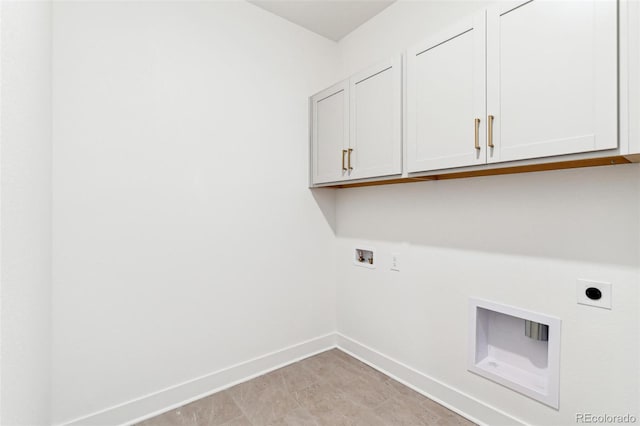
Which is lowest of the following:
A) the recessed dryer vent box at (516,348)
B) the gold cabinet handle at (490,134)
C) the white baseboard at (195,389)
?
the white baseboard at (195,389)

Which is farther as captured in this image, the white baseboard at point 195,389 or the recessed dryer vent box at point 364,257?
the recessed dryer vent box at point 364,257

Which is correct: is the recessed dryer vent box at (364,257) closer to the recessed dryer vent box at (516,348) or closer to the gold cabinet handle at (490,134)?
the recessed dryer vent box at (516,348)

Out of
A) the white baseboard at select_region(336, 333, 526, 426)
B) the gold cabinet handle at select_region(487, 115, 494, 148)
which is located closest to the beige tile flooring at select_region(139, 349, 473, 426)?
the white baseboard at select_region(336, 333, 526, 426)

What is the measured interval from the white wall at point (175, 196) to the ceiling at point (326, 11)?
0.09 m

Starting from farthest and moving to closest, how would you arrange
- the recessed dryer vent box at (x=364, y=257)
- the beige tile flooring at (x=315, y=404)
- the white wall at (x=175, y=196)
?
the recessed dryer vent box at (x=364, y=257)
the beige tile flooring at (x=315, y=404)
the white wall at (x=175, y=196)

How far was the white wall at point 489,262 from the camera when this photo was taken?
1.30 meters

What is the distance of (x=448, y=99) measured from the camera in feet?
5.19

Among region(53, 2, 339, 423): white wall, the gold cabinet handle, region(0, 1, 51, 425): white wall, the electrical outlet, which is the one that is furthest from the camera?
the electrical outlet

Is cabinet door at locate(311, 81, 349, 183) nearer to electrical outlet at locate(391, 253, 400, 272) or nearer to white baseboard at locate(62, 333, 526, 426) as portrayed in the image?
electrical outlet at locate(391, 253, 400, 272)

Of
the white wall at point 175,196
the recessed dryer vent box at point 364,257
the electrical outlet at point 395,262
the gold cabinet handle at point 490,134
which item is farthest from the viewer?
the recessed dryer vent box at point 364,257

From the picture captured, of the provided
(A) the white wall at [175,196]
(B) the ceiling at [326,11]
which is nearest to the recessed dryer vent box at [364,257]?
(A) the white wall at [175,196]

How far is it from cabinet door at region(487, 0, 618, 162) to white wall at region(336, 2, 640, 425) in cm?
30

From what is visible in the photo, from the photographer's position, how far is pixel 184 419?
1.78m

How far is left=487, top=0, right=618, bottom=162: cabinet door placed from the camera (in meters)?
1.11
